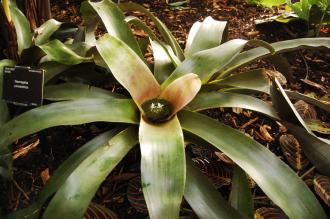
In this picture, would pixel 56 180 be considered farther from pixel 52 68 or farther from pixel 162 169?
pixel 52 68

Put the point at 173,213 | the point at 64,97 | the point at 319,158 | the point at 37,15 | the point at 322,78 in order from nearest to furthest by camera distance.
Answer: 1. the point at 173,213
2. the point at 319,158
3. the point at 64,97
4. the point at 37,15
5. the point at 322,78

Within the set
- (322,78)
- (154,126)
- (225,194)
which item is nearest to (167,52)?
(154,126)

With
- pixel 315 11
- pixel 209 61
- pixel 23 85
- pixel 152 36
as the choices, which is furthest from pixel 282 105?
pixel 315 11

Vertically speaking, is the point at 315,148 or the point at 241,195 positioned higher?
the point at 315,148

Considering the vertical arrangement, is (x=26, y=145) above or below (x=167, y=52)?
below

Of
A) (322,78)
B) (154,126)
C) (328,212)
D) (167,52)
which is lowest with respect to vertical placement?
(328,212)

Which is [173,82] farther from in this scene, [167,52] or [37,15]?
[37,15]
